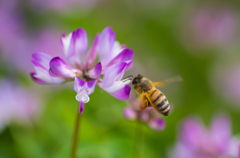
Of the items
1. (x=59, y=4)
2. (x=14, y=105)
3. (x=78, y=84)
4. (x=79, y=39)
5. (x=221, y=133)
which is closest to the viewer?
(x=78, y=84)

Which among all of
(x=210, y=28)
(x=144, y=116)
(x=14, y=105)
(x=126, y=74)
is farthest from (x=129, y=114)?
(x=210, y=28)

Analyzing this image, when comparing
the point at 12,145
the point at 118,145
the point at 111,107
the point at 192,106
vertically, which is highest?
the point at 192,106

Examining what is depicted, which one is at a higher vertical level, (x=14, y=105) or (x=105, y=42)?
(x=105, y=42)

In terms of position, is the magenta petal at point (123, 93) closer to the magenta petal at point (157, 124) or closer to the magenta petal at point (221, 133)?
the magenta petal at point (157, 124)

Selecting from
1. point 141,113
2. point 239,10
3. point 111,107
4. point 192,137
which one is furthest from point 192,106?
point 239,10

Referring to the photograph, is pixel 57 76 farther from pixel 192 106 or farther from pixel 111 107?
pixel 192 106

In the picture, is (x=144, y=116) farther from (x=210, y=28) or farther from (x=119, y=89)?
(x=210, y=28)

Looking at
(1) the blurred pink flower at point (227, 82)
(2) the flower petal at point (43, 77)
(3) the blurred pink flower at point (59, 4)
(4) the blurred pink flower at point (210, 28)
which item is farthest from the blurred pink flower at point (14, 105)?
(4) the blurred pink flower at point (210, 28)
